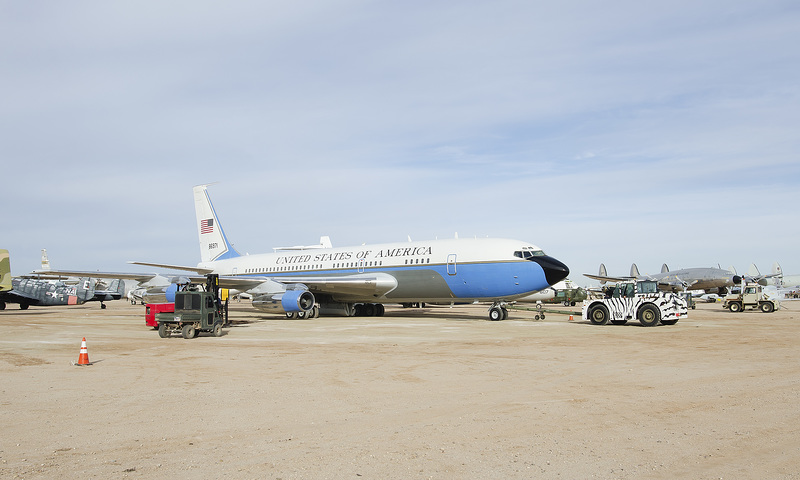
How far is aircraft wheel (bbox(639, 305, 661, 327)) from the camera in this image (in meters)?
22.6

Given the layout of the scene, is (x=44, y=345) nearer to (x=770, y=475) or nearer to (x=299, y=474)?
(x=299, y=474)

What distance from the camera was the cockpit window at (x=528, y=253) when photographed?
25656mm

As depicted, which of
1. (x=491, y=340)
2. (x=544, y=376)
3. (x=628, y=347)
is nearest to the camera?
(x=544, y=376)

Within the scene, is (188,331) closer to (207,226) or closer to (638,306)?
(638,306)

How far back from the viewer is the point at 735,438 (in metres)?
6.11

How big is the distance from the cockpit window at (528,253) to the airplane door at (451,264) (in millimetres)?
2952

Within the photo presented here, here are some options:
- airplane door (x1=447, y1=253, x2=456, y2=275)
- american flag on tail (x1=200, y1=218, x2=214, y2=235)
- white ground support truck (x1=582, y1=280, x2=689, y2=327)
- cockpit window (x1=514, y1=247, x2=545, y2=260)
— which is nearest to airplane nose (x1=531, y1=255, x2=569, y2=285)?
cockpit window (x1=514, y1=247, x2=545, y2=260)

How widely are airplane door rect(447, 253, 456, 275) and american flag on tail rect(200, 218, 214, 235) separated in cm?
1966

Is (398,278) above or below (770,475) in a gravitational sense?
above

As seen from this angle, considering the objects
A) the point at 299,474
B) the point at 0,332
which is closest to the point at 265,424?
the point at 299,474

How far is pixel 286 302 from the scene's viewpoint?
2811 cm

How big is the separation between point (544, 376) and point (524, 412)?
9.86 feet

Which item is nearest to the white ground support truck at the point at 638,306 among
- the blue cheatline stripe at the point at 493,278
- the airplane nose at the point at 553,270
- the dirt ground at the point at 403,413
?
the airplane nose at the point at 553,270

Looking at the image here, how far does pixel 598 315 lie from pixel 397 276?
9.80 m
